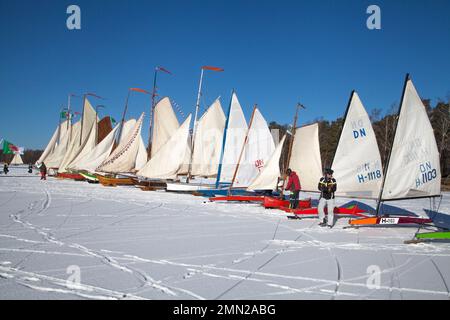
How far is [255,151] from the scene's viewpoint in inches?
646

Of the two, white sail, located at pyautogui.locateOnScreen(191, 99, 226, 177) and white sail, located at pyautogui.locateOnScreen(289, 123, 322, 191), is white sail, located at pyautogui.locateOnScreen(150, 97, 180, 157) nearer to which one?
white sail, located at pyautogui.locateOnScreen(191, 99, 226, 177)

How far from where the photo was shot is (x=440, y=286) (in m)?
4.82

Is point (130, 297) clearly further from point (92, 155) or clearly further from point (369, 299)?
point (92, 155)

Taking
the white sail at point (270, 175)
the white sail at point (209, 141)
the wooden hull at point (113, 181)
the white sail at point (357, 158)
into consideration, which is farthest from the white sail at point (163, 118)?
the white sail at point (357, 158)

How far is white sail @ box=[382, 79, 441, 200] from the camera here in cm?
994

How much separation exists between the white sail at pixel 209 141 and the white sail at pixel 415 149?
12.5 metres

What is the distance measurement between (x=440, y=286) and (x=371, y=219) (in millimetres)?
4985

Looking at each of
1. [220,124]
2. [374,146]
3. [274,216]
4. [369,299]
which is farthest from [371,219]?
[220,124]

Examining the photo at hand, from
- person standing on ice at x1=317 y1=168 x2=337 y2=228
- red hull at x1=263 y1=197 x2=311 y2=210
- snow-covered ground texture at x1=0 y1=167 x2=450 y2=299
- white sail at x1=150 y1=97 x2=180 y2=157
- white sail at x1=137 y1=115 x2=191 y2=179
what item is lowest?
snow-covered ground texture at x1=0 y1=167 x2=450 y2=299

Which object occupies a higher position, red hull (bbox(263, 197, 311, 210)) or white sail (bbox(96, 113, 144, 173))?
white sail (bbox(96, 113, 144, 173))

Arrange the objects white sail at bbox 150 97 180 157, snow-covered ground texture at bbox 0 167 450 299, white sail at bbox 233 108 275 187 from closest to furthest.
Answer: snow-covered ground texture at bbox 0 167 450 299 → white sail at bbox 233 108 275 187 → white sail at bbox 150 97 180 157

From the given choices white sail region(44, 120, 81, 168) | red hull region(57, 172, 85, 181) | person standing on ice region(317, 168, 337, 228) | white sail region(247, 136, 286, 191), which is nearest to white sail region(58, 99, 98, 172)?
red hull region(57, 172, 85, 181)

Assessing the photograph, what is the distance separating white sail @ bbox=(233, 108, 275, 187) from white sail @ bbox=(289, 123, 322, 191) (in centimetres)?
242
